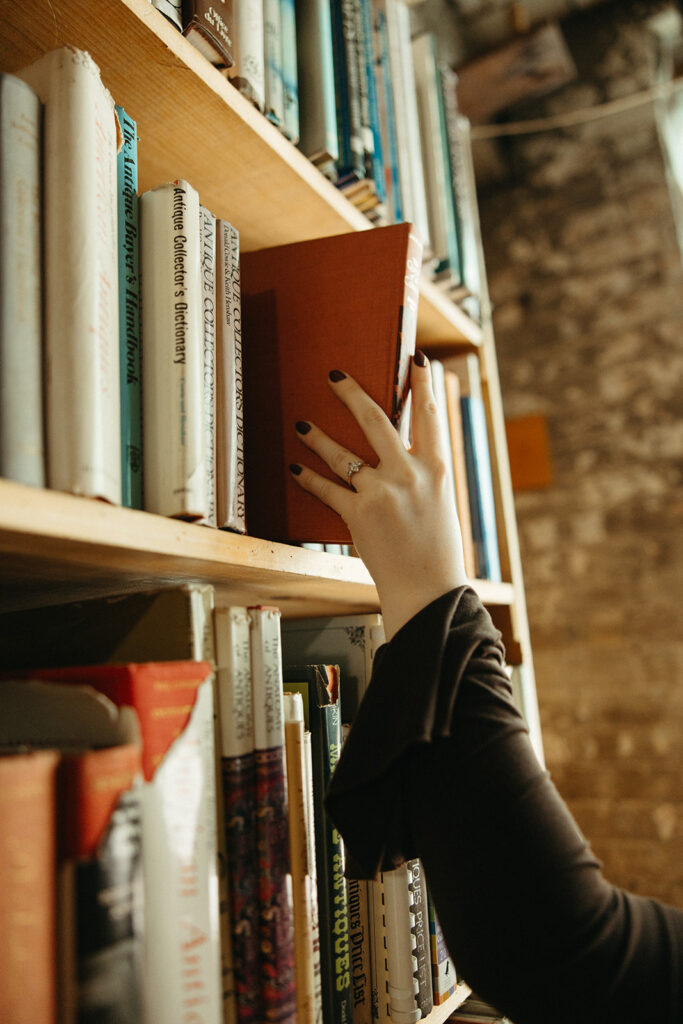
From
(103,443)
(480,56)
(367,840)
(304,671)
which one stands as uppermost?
(480,56)

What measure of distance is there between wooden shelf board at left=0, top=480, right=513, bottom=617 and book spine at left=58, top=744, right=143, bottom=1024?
0.48 ft

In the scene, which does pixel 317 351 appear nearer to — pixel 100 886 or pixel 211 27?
pixel 211 27

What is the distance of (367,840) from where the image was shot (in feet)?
1.87

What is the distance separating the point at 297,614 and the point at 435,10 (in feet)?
6.35

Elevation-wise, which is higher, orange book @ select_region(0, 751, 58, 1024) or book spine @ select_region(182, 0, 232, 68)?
book spine @ select_region(182, 0, 232, 68)

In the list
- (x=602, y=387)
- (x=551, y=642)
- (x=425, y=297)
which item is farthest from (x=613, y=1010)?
(x=602, y=387)

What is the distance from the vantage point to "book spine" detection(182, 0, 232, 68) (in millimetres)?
626

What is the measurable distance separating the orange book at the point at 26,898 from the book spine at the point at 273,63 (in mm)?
705

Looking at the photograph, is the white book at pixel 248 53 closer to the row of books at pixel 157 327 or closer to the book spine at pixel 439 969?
the row of books at pixel 157 327

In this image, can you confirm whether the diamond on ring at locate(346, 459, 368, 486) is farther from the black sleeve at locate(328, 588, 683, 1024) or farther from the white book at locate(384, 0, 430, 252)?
the white book at locate(384, 0, 430, 252)

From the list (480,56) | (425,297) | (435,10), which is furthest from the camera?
(480,56)

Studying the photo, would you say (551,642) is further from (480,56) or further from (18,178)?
(18,178)

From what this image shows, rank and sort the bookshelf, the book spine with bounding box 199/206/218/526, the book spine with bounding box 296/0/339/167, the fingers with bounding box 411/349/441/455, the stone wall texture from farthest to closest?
the stone wall texture, the book spine with bounding box 296/0/339/167, the fingers with bounding box 411/349/441/455, the book spine with bounding box 199/206/218/526, the bookshelf

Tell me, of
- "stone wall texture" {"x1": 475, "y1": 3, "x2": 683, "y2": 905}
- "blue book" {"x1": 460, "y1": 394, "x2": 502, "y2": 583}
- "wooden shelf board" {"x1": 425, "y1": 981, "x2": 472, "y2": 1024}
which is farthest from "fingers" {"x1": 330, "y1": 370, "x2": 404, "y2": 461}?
"stone wall texture" {"x1": 475, "y1": 3, "x2": 683, "y2": 905}
